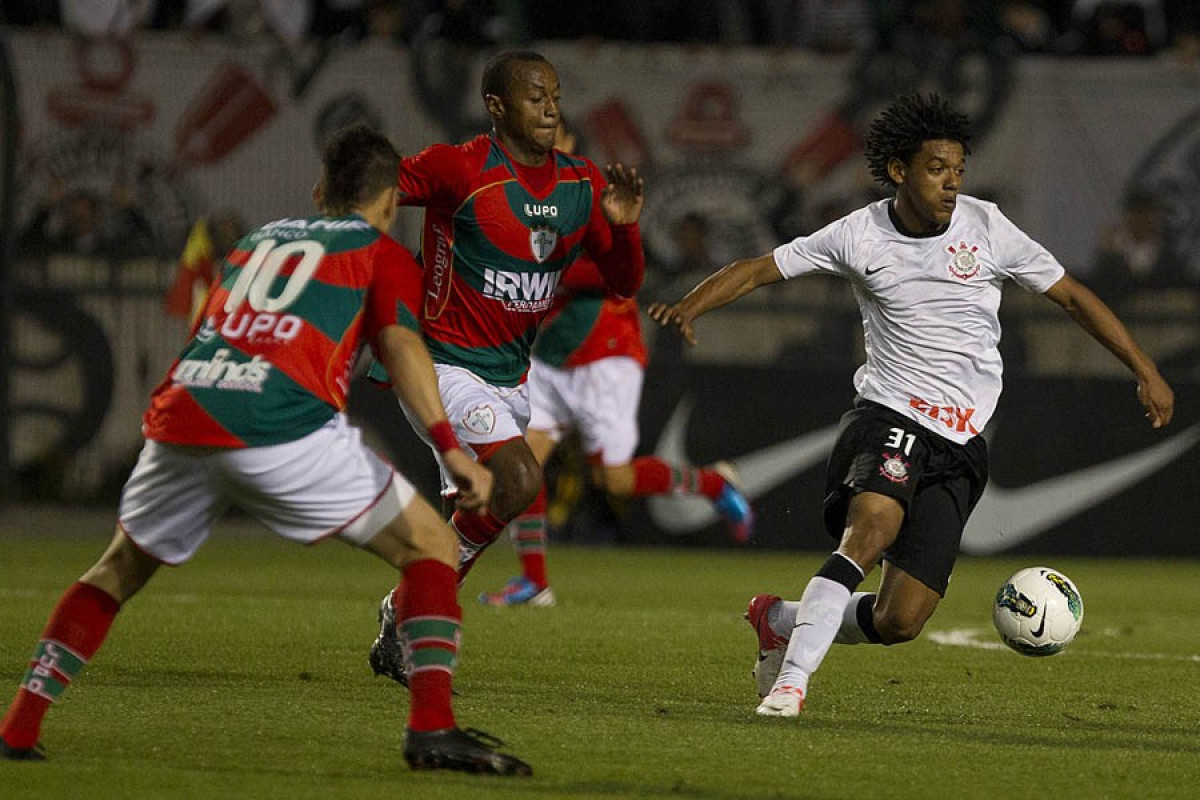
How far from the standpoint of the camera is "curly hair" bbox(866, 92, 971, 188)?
23.5 feet

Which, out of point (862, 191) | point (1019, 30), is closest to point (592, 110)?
point (862, 191)

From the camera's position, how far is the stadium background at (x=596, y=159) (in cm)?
1513

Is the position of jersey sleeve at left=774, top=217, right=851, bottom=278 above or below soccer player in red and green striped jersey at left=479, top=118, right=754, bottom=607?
below

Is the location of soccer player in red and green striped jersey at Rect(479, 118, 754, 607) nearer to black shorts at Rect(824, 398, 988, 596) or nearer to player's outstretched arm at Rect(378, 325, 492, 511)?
black shorts at Rect(824, 398, 988, 596)

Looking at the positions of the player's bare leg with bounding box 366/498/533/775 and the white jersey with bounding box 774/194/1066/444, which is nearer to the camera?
the player's bare leg with bounding box 366/498/533/775

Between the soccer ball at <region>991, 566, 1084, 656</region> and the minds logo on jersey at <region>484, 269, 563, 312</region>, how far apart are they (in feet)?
7.03

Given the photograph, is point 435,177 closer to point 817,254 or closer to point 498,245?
point 498,245

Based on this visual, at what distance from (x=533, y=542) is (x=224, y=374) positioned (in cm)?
547

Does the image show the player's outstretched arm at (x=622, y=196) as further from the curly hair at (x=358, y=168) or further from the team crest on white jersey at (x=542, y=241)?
the curly hair at (x=358, y=168)

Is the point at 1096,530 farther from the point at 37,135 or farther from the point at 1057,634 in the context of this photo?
the point at 37,135

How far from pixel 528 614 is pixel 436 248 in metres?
2.96

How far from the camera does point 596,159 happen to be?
52.0 feet

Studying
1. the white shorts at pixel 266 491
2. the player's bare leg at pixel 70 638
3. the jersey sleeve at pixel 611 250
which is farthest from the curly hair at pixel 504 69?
the player's bare leg at pixel 70 638

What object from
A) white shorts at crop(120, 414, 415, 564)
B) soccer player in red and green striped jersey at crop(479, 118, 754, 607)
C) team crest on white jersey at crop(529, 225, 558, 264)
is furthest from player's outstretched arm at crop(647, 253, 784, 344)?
soccer player in red and green striped jersey at crop(479, 118, 754, 607)
